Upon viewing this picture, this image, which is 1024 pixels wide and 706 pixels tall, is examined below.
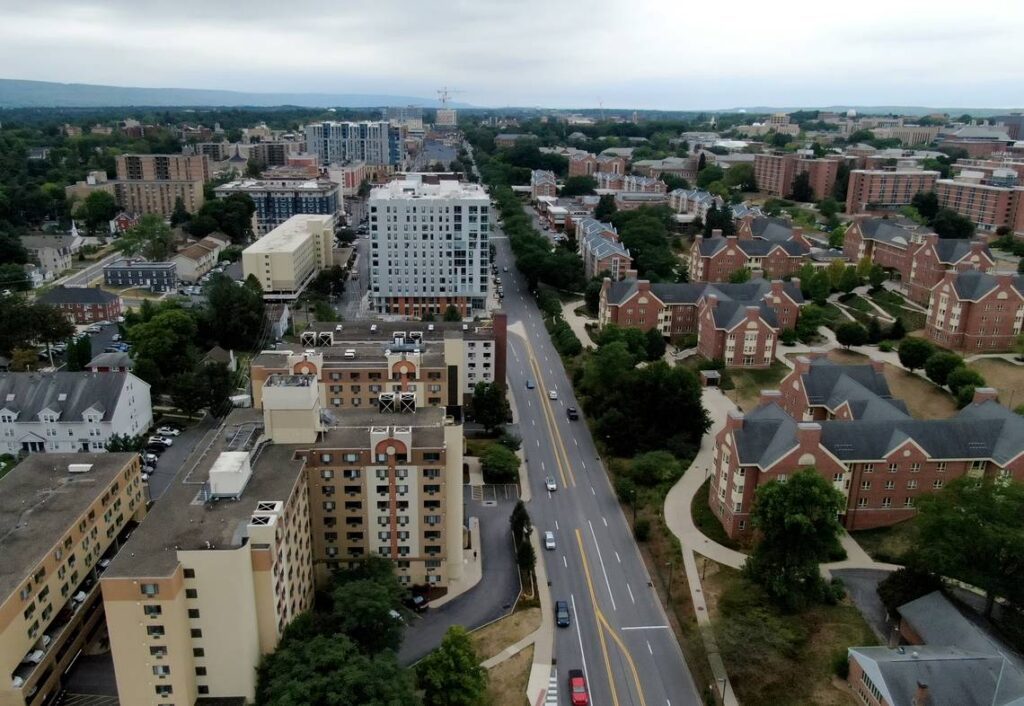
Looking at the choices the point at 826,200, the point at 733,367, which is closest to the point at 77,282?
the point at 733,367

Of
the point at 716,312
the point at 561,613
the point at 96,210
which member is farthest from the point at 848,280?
the point at 96,210

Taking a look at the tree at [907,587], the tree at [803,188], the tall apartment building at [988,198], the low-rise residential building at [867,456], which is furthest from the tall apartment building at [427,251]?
the tree at [803,188]

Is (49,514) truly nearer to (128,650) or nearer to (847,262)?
(128,650)

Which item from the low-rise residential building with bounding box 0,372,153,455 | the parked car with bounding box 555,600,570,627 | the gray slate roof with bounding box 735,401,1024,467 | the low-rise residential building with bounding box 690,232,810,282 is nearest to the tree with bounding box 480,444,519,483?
the parked car with bounding box 555,600,570,627

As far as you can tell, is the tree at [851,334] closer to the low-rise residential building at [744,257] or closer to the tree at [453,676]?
the low-rise residential building at [744,257]

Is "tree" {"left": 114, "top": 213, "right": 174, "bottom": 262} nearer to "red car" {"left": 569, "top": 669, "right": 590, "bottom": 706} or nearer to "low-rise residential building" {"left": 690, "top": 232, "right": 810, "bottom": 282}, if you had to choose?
"low-rise residential building" {"left": 690, "top": 232, "right": 810, "bottom": 282}
